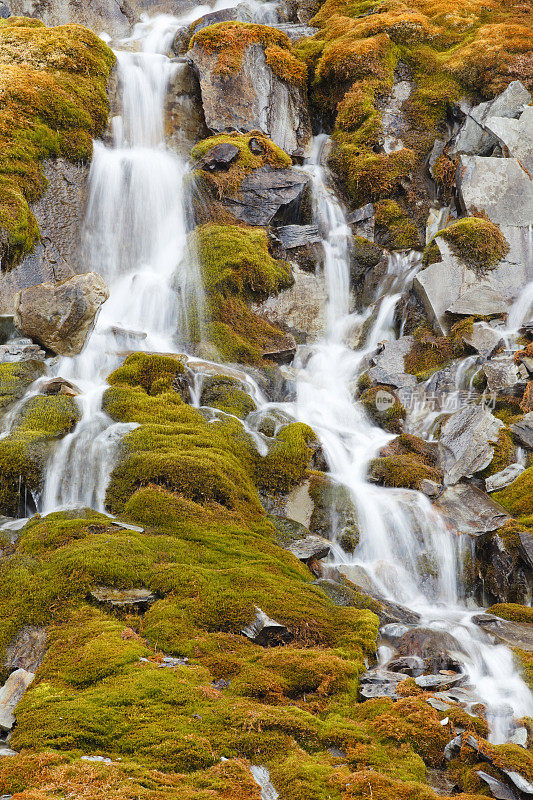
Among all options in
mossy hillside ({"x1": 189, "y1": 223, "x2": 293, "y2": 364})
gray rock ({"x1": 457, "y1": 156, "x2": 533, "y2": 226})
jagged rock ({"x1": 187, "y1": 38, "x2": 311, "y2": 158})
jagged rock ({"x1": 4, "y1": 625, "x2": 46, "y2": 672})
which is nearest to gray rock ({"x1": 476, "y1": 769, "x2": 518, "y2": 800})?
jagged rock ({"x1": 4, "y1": 625, "x2": 46, "y2": 672})

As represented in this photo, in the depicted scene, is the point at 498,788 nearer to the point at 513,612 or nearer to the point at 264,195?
the point at 513,612

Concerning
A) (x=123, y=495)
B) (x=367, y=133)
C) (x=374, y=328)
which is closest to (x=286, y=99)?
(x=367, y=133)

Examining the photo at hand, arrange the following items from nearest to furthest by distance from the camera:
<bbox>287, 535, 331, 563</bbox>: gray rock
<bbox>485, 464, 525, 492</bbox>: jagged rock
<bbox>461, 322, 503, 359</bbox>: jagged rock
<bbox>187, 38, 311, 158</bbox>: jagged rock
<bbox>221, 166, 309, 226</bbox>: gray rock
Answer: <bbox>287, 535, 331, 563</bbox>: gray rock, <bbox>485, 464, 525, 492</bbox>: jagged rock, <bbox>461, 322, 503, 359</bbox>: jagged rock, <bbox>221, 166, 309, 226</bbox>: gray rock, <bbox>187, 38, 311, 158</bbox>: jagged rock

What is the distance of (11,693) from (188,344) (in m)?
11.0

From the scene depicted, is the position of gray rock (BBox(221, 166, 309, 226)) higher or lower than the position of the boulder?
higher

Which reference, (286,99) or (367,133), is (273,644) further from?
(286,99)

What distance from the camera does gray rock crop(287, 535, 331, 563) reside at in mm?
8609

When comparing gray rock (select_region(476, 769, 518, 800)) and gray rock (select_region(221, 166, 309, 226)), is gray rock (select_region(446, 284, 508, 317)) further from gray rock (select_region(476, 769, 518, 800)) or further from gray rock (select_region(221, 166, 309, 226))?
gray rock (select_region(476, 769, 518, 800))

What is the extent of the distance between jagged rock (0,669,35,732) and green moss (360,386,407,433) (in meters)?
9.90

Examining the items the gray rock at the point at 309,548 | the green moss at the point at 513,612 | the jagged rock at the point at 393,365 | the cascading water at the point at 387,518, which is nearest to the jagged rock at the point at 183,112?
the cascading water at the point at 387,518

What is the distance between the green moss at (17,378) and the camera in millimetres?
11227

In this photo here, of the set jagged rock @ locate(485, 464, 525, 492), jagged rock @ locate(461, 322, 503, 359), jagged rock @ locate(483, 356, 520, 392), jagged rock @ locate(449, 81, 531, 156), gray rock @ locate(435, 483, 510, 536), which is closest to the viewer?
gray rock @ locate(435, 483, 510, 536)

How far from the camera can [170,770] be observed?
414cm

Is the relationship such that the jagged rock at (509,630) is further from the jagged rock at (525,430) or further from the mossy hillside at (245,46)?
the mossy hillside at (245,46)
